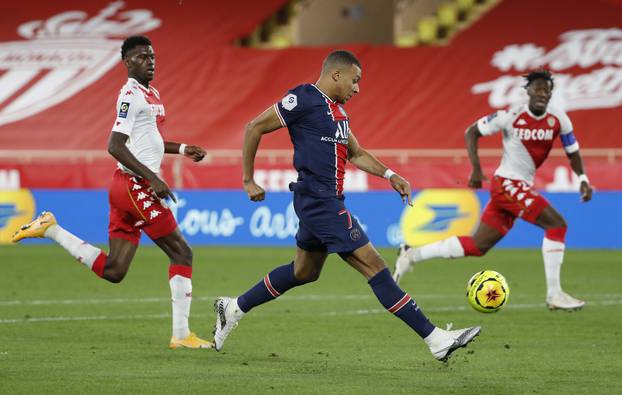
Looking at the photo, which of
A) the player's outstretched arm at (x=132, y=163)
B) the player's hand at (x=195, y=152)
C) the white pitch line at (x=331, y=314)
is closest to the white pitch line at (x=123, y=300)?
the white pitch line at (x=331, y=314)

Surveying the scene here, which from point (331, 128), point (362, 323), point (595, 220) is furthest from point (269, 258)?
point (331, 128)

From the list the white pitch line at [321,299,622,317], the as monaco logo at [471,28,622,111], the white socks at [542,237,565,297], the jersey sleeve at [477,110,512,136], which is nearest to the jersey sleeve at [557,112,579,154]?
the jersey sleeve at [477,110,512,136]

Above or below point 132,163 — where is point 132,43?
above

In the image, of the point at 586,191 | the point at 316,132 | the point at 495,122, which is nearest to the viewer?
the point at 316,132

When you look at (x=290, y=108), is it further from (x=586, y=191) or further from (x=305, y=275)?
(x=586, y=191)

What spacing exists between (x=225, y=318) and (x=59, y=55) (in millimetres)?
22769

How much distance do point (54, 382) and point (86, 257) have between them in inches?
80.8

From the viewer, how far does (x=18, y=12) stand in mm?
31391

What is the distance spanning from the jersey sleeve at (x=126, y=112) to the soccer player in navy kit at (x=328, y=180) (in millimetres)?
1138

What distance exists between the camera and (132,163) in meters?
8.75

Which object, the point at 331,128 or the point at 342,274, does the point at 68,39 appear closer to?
the point at 342,274

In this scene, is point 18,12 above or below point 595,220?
above

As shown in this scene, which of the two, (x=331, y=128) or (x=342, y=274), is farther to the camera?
(x=342, y=274)

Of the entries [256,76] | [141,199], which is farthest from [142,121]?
[256,76]
